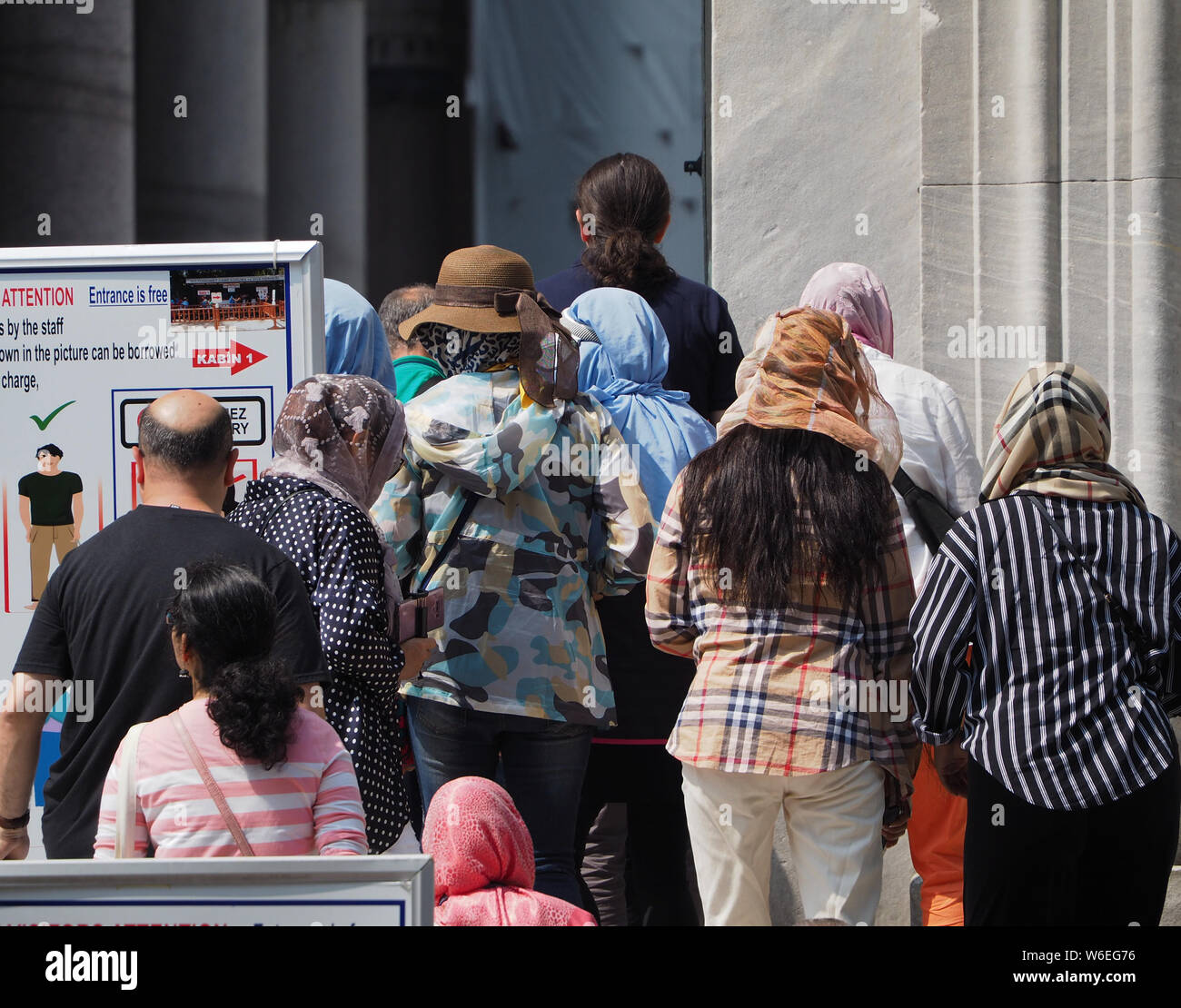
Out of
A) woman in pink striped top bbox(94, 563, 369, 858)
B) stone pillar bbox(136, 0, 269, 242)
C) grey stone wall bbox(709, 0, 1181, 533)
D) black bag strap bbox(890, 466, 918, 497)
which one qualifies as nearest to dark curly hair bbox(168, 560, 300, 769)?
woman in pink striped top bbox(94, 563, 369, 858)

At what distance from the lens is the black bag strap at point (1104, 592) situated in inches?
138

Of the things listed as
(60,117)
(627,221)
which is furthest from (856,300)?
(60,117)

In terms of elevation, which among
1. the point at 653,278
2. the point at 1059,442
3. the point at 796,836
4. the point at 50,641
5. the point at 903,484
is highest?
the point at 653,278

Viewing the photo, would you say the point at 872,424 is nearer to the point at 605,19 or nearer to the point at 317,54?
the point at 605,19

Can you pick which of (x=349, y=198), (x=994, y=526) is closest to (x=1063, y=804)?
(x=994, y=526)

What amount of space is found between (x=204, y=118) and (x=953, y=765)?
5.32 m

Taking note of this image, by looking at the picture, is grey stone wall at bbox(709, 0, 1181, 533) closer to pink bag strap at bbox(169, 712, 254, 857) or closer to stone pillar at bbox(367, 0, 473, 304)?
stone pillar at bbox(367, 0, 473, 304)

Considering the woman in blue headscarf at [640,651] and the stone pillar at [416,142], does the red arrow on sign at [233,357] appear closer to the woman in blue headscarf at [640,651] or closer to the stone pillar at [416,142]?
the woman in blue headscarf at [640,651]

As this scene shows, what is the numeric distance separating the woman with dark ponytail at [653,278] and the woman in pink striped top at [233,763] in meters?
2.18

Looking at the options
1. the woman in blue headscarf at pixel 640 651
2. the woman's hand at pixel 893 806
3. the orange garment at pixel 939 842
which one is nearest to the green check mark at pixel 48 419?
the woman in blue headscarf at pixel 640 651

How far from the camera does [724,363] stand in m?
5.00

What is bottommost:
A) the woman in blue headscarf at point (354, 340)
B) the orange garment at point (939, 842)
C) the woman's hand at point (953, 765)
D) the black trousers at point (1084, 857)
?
the orange garment at point (939, 842)

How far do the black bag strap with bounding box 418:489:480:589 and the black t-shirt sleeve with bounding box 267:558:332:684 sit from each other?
A: 33.3 inches

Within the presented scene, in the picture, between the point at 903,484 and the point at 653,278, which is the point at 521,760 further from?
the point at 653,278
